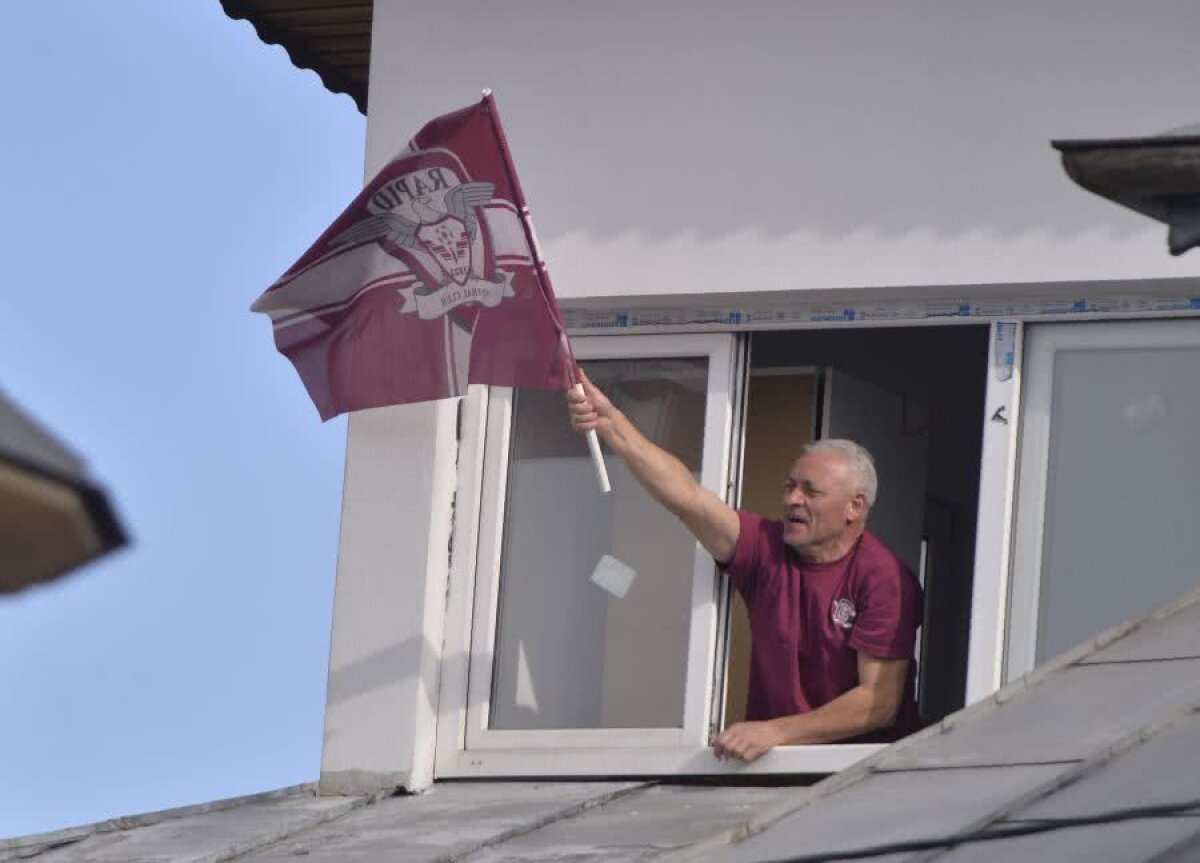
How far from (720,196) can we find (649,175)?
261mm

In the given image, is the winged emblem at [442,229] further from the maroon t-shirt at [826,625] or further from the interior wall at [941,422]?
the interior wall at [941,422]

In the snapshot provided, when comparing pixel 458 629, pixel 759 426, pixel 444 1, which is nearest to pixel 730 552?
pixel 458 629

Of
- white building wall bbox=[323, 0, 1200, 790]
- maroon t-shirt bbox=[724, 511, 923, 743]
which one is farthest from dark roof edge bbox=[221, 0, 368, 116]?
maroon t-shirt bbox=[724, 511, 923, 743]

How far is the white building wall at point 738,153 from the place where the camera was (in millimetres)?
6988

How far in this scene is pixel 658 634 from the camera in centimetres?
754

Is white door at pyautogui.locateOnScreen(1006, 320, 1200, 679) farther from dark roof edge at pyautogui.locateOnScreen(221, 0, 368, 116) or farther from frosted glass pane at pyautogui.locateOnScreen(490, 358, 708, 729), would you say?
dark roof edge at pyautogui.locateOnScreen(221, 0, 368, 116)

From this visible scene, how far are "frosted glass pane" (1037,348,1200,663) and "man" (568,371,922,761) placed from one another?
0.46 meters

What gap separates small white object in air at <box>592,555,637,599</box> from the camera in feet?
25.0

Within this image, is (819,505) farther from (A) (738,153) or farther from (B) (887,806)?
(B) (887,806)

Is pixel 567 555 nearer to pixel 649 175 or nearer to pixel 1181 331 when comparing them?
pixel 649 175

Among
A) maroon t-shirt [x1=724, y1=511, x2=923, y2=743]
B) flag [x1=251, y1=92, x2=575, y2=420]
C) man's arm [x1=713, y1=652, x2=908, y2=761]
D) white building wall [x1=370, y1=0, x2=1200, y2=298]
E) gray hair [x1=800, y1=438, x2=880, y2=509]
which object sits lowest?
man's arm [x1=713, y1=652, x2=908, y2=761]

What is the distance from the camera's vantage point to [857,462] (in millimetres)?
7285

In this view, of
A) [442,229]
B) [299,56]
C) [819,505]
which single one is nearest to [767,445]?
[819,505]

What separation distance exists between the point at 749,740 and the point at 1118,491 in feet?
4.40
